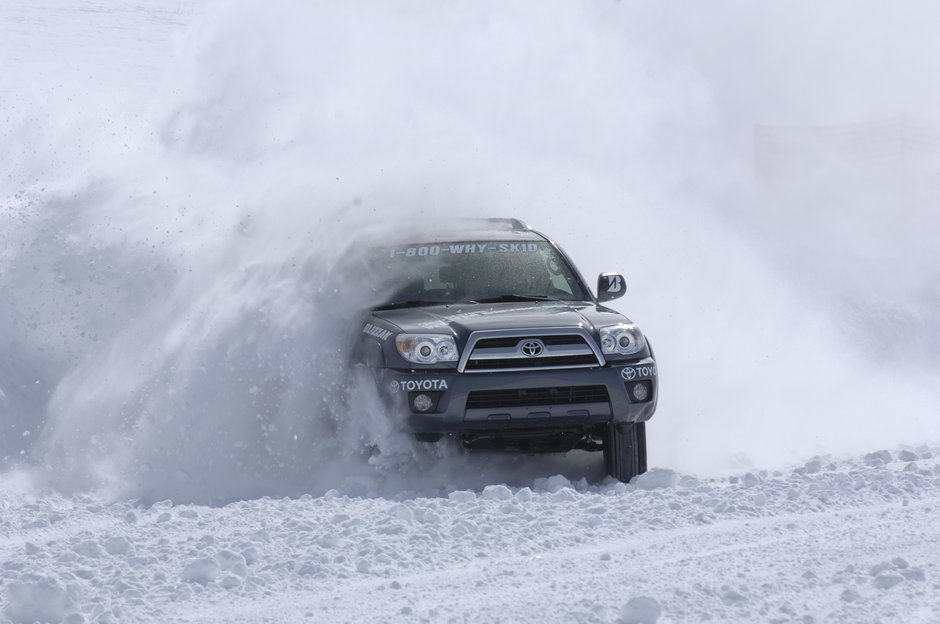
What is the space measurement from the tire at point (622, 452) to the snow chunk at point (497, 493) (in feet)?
3.16

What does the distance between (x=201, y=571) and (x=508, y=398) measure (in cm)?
241

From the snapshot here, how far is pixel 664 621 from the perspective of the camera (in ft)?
14.8

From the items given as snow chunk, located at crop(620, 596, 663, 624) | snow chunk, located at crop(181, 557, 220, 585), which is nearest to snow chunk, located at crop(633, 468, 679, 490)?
snow chunk, located at crop(620, 596, 663, 624)

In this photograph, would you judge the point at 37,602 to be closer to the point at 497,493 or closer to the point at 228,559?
the point at 228,559

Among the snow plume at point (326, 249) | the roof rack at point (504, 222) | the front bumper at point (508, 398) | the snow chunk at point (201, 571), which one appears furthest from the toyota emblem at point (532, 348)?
the snow chunk at point (201, 571)

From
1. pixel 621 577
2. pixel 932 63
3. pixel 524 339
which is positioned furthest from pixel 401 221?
pixel 932 63

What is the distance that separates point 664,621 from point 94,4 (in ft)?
131

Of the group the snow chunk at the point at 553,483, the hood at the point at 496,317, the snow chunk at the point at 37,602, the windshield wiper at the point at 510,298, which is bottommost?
the snow chunk at the point at 553,483

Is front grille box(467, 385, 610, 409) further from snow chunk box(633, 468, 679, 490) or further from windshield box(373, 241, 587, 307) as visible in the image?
windshield box(373, 241, 587, 307)

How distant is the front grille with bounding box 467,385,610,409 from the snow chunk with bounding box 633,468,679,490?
1.59 feet

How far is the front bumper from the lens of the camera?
22.9ft

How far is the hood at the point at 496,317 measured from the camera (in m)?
7.14

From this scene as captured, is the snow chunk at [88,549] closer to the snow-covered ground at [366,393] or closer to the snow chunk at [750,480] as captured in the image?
the snow-covered ground at [366,393]

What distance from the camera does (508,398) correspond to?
23.1 ft
